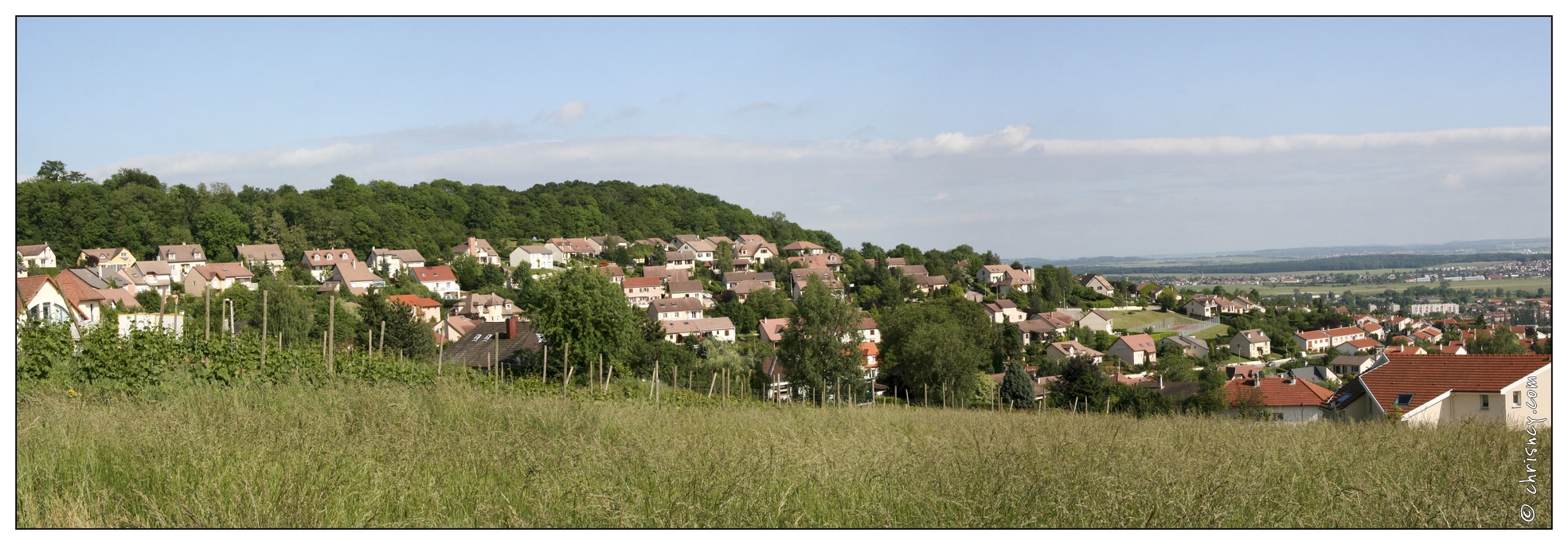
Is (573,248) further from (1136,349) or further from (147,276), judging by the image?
(1136,349)

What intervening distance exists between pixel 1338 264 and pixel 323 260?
238 ft

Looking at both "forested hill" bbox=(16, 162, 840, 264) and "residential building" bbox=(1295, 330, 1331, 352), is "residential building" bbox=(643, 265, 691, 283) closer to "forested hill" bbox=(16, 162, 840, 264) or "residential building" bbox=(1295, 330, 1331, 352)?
"forested hill" bbox=(16, 162, 840, 264)

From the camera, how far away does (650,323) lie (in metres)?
32.2

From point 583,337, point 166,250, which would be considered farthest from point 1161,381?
point 166,250

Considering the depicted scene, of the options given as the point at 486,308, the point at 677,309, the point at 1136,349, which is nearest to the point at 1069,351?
the point at 1136,349

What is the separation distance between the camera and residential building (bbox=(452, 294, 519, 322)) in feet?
195

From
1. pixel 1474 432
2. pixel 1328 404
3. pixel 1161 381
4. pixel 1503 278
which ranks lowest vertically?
pixel 1161 381

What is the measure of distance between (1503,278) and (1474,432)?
1.66 metres

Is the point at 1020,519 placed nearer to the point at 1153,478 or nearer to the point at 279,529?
the point at 1153,478

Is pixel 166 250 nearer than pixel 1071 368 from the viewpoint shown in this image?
No

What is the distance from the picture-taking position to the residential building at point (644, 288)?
2840 inches

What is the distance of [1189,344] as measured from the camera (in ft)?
92.1

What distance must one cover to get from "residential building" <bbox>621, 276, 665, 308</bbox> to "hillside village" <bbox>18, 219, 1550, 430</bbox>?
151mm

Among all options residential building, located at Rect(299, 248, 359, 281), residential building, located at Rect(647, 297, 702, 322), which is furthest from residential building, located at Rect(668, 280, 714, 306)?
residential building, located at Rect(299, 248, 359, 281)
